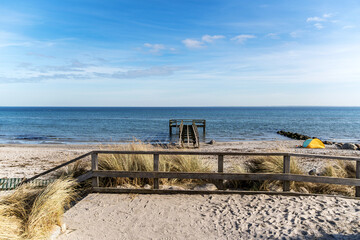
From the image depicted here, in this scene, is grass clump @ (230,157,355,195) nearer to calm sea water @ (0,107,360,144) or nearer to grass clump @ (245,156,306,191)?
grass clump @ (245,156,306,191)

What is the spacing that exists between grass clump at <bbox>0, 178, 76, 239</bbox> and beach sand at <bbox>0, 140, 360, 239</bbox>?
0.39 metres

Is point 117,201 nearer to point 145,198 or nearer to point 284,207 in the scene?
point 145,198

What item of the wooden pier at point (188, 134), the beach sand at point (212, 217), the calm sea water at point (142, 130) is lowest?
the calm sea water at point (142, 130)

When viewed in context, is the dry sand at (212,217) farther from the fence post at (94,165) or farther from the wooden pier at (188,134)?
the wooden pier at (188,134)

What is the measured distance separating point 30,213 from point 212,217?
10.5 feet

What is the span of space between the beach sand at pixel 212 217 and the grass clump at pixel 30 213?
39cm

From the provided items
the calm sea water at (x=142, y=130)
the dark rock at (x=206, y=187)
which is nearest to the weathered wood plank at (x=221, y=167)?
the dark rock at (x=206, y=187)

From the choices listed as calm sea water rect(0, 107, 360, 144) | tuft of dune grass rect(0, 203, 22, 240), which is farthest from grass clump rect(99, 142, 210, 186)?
tuft of dune grass rect(0, 203, 22, 240)

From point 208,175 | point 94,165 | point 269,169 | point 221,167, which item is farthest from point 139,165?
point 269,169

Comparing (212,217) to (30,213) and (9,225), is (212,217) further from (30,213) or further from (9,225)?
(9,225)

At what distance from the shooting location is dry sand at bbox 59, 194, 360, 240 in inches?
185

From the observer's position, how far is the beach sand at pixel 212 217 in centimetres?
470

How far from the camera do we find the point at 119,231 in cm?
487

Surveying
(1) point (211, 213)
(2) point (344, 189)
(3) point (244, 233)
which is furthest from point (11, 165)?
(2) point (344, 189)
